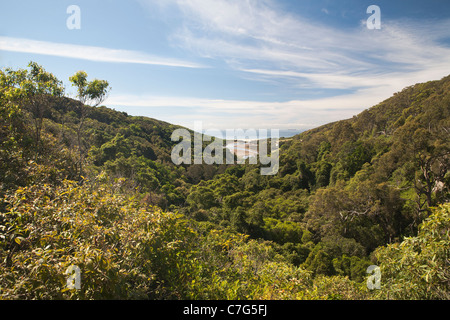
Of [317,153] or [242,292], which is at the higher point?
[317,153]

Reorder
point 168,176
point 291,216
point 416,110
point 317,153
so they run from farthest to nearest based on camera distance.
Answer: point 317,153
point 168,176
point 416,110
point 291,216

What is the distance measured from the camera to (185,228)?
15.4 feet

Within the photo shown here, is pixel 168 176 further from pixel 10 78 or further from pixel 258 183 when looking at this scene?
pixel 10 78

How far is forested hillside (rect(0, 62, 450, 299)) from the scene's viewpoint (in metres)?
3.11

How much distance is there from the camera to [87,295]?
8.59ft

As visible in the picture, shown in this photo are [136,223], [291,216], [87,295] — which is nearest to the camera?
[87,295]

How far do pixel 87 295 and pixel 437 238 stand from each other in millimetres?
5313

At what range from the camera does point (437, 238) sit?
3.84 meters

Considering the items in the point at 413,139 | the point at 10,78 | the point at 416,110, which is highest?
the point at 416,110

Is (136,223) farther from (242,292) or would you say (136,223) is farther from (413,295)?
(413,295)

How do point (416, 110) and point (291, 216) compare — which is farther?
point (416, 110)

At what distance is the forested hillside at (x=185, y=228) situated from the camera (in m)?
3.11

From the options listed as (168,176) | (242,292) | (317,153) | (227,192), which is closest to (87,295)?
(242,292)

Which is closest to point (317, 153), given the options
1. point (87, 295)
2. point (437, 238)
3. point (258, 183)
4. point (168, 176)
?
point (258, 183)
